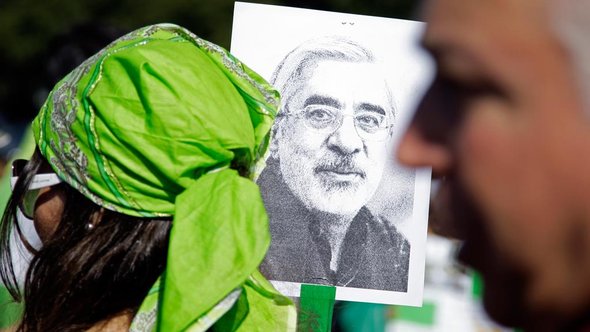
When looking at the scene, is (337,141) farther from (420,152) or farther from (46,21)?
(46,21)

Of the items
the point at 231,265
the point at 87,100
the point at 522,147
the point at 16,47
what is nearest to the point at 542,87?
the point at 522,147

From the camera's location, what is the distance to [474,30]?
31.6 inches

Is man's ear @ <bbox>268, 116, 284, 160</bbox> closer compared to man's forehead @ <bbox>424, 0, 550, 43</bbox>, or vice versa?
man's forehead @ <bbox>424, 0, 550, 43</bbox>

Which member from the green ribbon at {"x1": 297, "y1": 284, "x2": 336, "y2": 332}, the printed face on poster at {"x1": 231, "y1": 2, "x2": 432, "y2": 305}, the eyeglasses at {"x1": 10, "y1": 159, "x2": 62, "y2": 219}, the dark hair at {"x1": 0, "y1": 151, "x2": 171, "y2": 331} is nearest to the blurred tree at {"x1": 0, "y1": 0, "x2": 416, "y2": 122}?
the printed face on poster at {"x1": 231, "y1": 2, "x2": 432, "y2": 305}

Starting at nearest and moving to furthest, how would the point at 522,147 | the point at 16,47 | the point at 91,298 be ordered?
the point at 522,147, the point at 91,298, the point at 16,47

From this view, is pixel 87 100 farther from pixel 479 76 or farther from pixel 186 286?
pixel 479 76

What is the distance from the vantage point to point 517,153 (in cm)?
77

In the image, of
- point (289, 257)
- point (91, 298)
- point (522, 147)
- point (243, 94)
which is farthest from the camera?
point (289, 257)

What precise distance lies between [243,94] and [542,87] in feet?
3.63

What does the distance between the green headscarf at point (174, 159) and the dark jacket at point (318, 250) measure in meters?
0.32

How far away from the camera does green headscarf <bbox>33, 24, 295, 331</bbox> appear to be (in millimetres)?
1609

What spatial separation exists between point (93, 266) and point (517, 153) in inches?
43.4

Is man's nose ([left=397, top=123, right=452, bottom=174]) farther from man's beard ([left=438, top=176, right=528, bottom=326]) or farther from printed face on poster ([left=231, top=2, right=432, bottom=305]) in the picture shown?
printed face on poster ([left=231, top=2, right=432, bottom=305])

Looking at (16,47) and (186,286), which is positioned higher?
(16,47)
